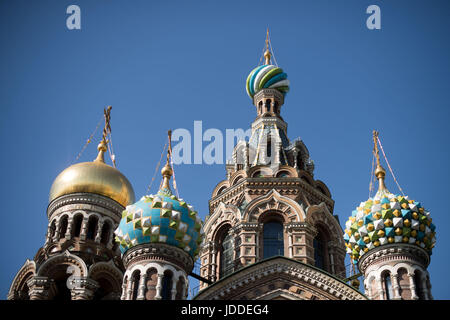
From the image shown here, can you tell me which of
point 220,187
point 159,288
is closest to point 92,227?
point 220,187

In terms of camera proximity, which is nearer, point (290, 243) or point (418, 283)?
point (418, 283)

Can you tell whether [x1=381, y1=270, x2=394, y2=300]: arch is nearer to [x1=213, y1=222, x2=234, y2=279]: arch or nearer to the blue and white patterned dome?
the blue and white patterned dome

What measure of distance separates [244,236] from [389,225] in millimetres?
4949

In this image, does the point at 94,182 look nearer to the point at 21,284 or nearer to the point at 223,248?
the point at 21,284

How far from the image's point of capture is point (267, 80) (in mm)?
26094

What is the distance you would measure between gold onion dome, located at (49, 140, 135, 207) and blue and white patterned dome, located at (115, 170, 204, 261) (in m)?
4.02

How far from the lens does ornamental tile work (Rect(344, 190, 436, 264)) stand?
16.7 metres

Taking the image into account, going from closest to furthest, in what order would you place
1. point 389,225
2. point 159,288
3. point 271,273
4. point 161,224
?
point 159,288
point 389,225
point 161,224
point 271,273

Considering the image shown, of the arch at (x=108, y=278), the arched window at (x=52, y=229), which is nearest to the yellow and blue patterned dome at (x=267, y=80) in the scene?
the arched window at (x=52, y=229)

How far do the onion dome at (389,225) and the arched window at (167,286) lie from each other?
4.24 metres

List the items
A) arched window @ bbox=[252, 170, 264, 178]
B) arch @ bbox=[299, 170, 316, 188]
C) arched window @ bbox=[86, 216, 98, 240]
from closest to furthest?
arched window @ bbox=[86, 216, 98, 240] → arched window @ bbox=[252, 170, 264, 178] → arch @ bbox=[299, 170, 316, 188]

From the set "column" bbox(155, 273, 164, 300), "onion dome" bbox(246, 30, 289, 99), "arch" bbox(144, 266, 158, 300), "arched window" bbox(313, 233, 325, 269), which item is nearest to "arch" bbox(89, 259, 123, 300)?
"arch" bbox(144, 266, 158, 300)

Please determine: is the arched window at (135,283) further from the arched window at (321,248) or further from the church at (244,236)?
the arched window at (321,248)
